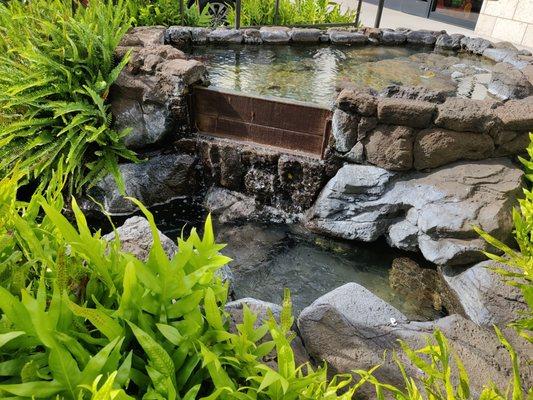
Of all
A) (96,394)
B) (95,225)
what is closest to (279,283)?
(95,225)

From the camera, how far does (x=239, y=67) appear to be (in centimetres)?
779

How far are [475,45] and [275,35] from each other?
443cm

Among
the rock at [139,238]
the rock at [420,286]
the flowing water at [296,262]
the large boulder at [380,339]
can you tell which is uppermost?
the rock at [139,238]

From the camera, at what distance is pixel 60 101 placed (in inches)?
206

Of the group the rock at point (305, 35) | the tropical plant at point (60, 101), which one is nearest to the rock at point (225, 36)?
the rock at point (305, 35)

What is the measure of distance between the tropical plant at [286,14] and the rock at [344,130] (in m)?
5.95

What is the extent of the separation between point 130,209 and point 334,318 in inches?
139

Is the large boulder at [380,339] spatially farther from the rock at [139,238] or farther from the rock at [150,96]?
the rock at [150,96]

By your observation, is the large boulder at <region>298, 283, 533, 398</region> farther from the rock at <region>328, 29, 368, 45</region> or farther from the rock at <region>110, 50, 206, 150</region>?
the rock at <region>328, 29, 368, 45</region>

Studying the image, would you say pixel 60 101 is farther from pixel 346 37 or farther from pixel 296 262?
pixel 346 37

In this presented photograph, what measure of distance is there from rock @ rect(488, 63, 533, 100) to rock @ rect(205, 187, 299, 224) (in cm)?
380

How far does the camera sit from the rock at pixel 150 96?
566 cm

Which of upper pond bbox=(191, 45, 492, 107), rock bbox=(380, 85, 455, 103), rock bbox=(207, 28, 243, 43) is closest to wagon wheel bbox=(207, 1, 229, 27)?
rock bbox=(207, 28, 243, 43)

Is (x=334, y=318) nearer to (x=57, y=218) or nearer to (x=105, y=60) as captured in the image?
(x=57, y=218)
